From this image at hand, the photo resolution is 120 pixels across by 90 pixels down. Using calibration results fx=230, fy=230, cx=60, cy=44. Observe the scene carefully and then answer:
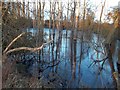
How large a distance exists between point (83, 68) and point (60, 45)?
2282 millimetres

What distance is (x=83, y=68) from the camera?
30.9ft

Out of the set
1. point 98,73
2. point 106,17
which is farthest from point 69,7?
point 98,73

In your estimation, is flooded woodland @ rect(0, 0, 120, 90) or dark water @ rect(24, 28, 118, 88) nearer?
flooded woodland @ rect(0, 0, 120, 90)

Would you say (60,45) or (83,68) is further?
(60,45)

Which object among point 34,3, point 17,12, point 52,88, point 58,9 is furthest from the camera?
point 58,9

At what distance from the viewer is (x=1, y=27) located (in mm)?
6781

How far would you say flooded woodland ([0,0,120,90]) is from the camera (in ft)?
22.6

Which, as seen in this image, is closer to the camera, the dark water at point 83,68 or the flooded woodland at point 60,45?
the flooded woodland at point 60,45

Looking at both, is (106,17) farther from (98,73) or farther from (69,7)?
(98,73)

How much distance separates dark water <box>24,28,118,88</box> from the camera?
7855 millimetres

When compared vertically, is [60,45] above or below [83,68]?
above

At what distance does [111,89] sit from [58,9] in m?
5.74

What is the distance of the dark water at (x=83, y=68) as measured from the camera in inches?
309

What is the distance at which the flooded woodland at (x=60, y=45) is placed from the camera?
688 centimetres
